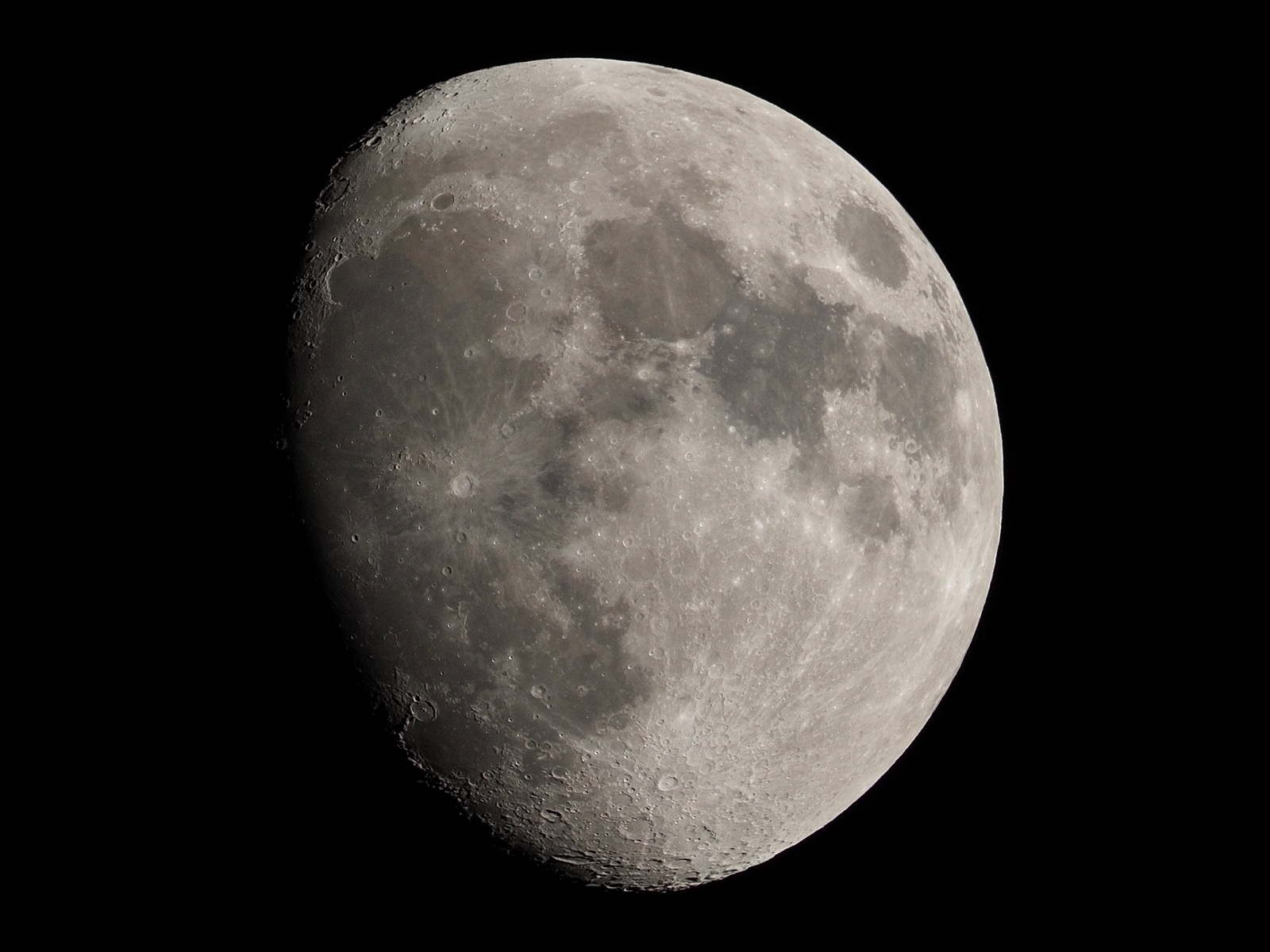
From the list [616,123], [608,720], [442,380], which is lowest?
[608,720]

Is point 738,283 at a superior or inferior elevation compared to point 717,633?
superior

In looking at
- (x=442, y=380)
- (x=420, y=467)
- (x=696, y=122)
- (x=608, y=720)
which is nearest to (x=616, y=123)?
(x=696, y=122)

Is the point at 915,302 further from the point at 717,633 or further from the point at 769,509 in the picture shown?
the point at 717,633

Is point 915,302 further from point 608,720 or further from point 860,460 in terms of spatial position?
point 608,720

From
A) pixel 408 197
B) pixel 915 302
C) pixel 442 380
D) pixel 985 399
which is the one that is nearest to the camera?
pixel 442 380

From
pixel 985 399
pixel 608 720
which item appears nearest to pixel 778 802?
pixel 608 720

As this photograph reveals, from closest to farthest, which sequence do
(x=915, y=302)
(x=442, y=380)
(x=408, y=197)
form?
1. (x=442, y=380)
2. (x=408, y=197)
3. (x=915, y=302)

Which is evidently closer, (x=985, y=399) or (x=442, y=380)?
(x=442, y=380)
